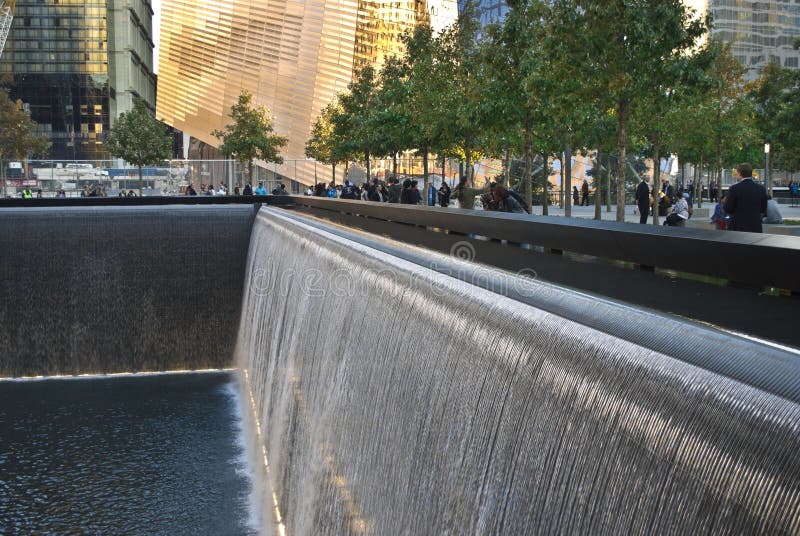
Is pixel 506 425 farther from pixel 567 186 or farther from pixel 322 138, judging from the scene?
pixel 322 138

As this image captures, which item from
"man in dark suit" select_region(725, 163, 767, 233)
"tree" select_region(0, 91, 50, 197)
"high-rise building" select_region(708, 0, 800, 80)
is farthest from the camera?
"high-rise building" select_region(708, 0, 800, 80)

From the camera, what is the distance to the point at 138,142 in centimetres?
5359

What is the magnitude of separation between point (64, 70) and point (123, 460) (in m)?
74.1

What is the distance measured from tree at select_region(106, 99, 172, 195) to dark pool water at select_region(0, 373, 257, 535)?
42.3m

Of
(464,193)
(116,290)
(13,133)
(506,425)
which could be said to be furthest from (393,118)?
(13,133)

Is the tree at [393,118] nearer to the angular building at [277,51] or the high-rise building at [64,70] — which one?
the angular building at [277,51]

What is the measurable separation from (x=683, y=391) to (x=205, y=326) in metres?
13.3

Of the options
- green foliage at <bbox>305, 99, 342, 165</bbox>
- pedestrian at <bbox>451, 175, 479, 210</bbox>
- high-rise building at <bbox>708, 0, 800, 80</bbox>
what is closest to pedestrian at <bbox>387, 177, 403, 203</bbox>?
pedestrian at <bbox>451, 175, 479, 210</bbox>

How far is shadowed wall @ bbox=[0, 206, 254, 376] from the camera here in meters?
14.1

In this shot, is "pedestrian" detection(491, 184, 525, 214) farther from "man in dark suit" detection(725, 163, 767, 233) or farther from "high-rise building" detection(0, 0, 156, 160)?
"high-rise building" detection(0, 0, 156, 160)

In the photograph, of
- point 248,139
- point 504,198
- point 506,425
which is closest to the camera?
point 506,425

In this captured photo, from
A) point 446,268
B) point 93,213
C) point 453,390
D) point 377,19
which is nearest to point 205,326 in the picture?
point 93,213

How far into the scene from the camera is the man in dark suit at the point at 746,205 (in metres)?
10.0

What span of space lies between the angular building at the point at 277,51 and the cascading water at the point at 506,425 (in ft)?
191
